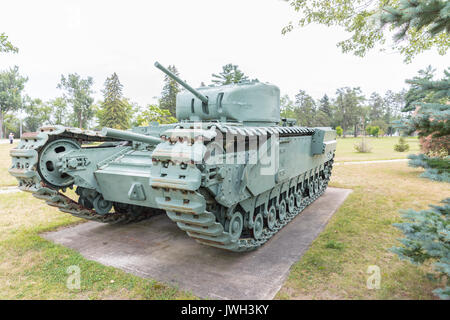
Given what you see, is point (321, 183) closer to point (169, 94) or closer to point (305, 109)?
point (169, 94)

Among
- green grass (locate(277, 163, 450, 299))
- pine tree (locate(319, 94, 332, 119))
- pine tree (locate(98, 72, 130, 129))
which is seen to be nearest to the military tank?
green grass (locate(277, 163, 450, 299))

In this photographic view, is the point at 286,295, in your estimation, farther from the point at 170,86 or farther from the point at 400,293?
the point at 170,86

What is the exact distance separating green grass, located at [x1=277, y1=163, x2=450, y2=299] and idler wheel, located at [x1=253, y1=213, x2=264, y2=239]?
0.95m

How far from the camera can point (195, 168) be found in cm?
333

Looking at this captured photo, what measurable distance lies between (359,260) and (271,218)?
185 centimetres

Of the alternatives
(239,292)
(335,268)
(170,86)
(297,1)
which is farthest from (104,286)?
(170,86)

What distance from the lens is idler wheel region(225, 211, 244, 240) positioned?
14.9 ft

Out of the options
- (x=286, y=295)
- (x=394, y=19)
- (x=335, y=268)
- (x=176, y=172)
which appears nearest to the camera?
(x=394, y=19)

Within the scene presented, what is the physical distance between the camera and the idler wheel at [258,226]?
535cm

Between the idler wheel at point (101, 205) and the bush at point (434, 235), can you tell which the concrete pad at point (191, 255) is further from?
the bush at point (434, 235)

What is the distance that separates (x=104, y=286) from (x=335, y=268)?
3.53 m

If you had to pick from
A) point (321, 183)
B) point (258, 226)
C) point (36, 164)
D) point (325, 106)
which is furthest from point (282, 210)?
point (325, 106)

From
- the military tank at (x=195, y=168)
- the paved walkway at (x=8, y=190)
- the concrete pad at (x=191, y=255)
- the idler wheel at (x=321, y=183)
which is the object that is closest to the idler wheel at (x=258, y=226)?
the military tank at (x=195, y=168)

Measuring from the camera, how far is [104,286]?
13.4ft
